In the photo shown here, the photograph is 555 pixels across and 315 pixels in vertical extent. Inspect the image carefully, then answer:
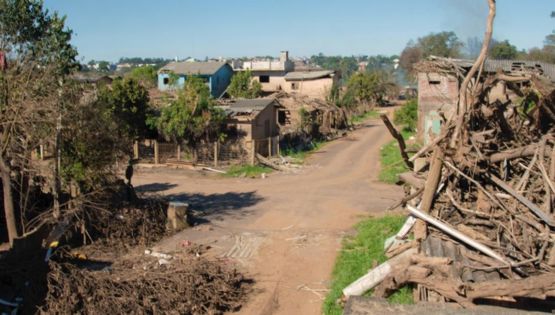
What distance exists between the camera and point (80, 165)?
12.8 metres

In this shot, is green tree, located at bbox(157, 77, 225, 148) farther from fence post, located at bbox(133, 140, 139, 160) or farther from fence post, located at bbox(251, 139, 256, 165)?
fence post, located at bbox(251, 139, 256, 165)

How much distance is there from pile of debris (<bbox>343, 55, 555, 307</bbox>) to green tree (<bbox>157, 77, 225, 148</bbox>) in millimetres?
14056

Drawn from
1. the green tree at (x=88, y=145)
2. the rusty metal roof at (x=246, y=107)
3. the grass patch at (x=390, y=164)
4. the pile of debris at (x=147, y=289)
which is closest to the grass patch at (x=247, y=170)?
the rusty metal roof at (x=246, y=107)

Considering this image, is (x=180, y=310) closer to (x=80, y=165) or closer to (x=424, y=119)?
(x=80, y=165)

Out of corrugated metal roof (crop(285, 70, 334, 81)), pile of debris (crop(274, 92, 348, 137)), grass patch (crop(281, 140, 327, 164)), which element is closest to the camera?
grass patch (crop(281, 140, 327, 164))

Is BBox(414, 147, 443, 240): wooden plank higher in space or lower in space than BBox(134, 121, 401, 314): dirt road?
higher

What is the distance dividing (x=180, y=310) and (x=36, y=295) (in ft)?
7.31

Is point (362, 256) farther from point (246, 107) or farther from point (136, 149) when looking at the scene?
point (246, 107)

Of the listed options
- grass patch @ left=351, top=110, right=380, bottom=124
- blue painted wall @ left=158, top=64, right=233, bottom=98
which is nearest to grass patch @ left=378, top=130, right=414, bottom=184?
grass patch @ left=351, top=110, right=380, bottom=124

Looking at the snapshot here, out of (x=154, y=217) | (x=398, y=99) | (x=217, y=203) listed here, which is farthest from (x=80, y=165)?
Answer: (x=398, y=99)

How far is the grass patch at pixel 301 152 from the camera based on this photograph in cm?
2670

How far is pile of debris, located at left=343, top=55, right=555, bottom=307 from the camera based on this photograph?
7922mm

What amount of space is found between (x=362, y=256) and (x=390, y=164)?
483 inches

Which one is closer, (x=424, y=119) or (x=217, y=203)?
(x=217, y=203)
